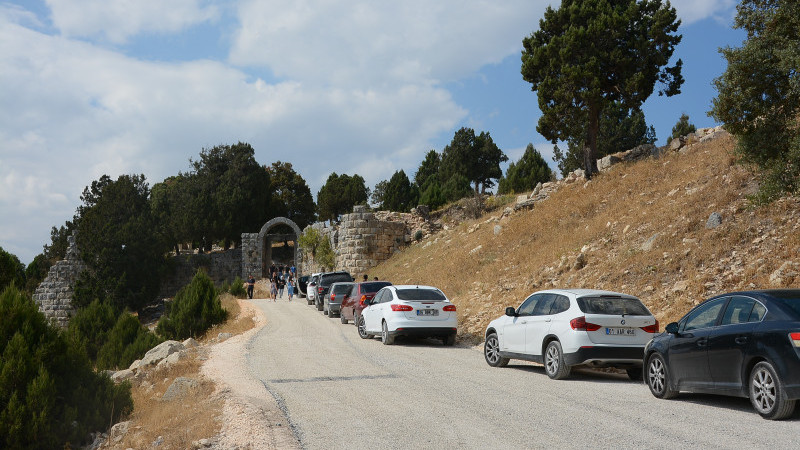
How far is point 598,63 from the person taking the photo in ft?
97.6

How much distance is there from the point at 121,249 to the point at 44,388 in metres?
42.3

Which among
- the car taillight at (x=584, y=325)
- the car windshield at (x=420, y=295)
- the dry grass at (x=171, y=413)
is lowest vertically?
the dry grass at (x=171, y=413)

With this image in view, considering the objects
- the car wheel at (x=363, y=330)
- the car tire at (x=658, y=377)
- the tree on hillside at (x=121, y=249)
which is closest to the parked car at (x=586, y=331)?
the car tire at (x=658, y=377)

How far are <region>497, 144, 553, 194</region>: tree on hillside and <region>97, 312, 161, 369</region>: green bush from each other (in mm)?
35894

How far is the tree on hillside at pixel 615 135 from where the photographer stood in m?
54.3

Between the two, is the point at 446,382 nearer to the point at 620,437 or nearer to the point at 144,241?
the point at 620,437

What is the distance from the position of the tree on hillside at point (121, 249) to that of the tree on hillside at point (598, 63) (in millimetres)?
32251

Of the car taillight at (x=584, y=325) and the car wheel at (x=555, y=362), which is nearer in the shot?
the car taillight at (x=584, y=325)

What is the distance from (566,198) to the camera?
29188 mm

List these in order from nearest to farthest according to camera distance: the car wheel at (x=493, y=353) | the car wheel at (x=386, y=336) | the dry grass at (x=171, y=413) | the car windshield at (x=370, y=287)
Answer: the dry grass at (x=171, y=413)
the car wheel at (x=493, y=353)
the car wheel at (x=386, y=336)
the car windshield at (x=370, y=287)

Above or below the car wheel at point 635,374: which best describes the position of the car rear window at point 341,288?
above

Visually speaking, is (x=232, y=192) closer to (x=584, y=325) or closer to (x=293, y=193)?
(x=293, y=193)

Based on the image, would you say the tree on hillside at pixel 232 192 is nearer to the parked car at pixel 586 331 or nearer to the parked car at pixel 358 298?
the parked car at pixel 358 298

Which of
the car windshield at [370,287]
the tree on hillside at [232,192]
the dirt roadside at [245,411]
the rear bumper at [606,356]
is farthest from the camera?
the tree on hillside at [232,192]
